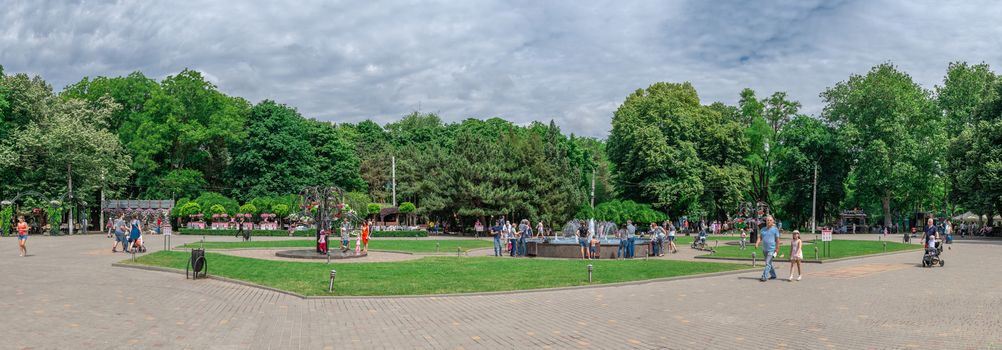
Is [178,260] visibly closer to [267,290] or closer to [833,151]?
[267,290]

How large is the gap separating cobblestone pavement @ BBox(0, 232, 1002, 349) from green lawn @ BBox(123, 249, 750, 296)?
103cm

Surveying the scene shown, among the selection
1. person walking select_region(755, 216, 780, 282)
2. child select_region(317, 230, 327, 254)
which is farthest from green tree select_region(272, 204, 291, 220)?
person walking select_region(755, 216, 780, 282)

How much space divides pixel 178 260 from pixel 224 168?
5417 cm

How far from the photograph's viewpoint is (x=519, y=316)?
13617 millimetres

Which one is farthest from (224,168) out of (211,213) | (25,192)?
(25,192)

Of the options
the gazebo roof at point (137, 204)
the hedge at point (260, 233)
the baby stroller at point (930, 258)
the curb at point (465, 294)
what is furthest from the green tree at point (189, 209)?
the baby stroller at point (930, 258)

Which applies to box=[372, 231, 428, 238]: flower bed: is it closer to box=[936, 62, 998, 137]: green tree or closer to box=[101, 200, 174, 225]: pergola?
box=[101, 200, 174, 225]: pergola

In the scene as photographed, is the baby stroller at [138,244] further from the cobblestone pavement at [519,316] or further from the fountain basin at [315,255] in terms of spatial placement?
the cobblestone pavement at [519,316]

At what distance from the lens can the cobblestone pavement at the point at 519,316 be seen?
35.6ft

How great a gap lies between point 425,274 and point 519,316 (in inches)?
296

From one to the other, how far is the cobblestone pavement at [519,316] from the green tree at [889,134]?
48319mm

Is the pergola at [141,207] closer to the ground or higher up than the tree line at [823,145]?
closer to the ground

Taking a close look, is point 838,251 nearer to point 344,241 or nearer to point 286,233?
point 344,241

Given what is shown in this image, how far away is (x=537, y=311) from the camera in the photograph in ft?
46.9
